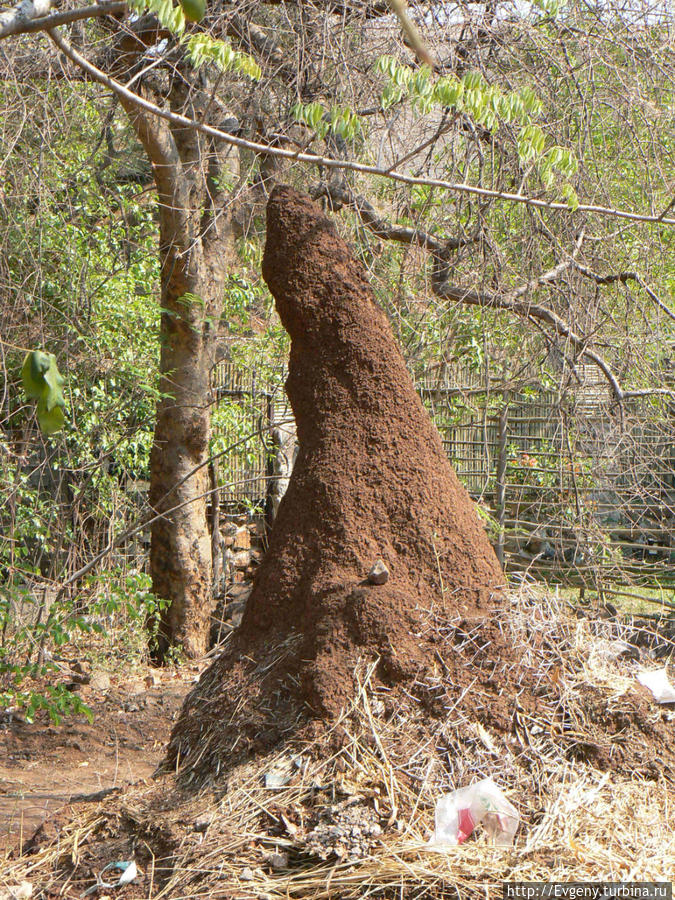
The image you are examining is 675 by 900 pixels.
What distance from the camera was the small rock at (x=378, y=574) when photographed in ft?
11.5

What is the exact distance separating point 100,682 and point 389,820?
4803 millimetres

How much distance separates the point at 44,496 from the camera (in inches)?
332

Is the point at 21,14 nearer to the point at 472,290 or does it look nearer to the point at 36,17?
the point at 36,17

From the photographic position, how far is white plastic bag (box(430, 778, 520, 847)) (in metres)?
2.90

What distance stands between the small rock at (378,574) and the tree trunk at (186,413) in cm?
441

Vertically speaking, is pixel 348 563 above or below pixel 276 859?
above

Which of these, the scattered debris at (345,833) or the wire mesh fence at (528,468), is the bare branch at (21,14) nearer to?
the scattered debris at (345,833)

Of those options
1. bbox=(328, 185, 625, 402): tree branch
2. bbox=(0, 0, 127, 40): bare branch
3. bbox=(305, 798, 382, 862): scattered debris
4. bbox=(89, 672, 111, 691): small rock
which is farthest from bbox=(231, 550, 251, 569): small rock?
bbox=(0, 0, 127, 40): bare branch

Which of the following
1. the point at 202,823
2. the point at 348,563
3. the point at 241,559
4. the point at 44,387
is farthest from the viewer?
the point at 241,559

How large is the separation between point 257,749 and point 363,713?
0.42 meters

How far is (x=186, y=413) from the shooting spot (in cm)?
791

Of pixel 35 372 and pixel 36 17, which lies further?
pixel 36 17

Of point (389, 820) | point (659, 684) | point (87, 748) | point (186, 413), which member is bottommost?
point (87, 748)

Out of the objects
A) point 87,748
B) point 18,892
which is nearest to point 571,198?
point 18,892
